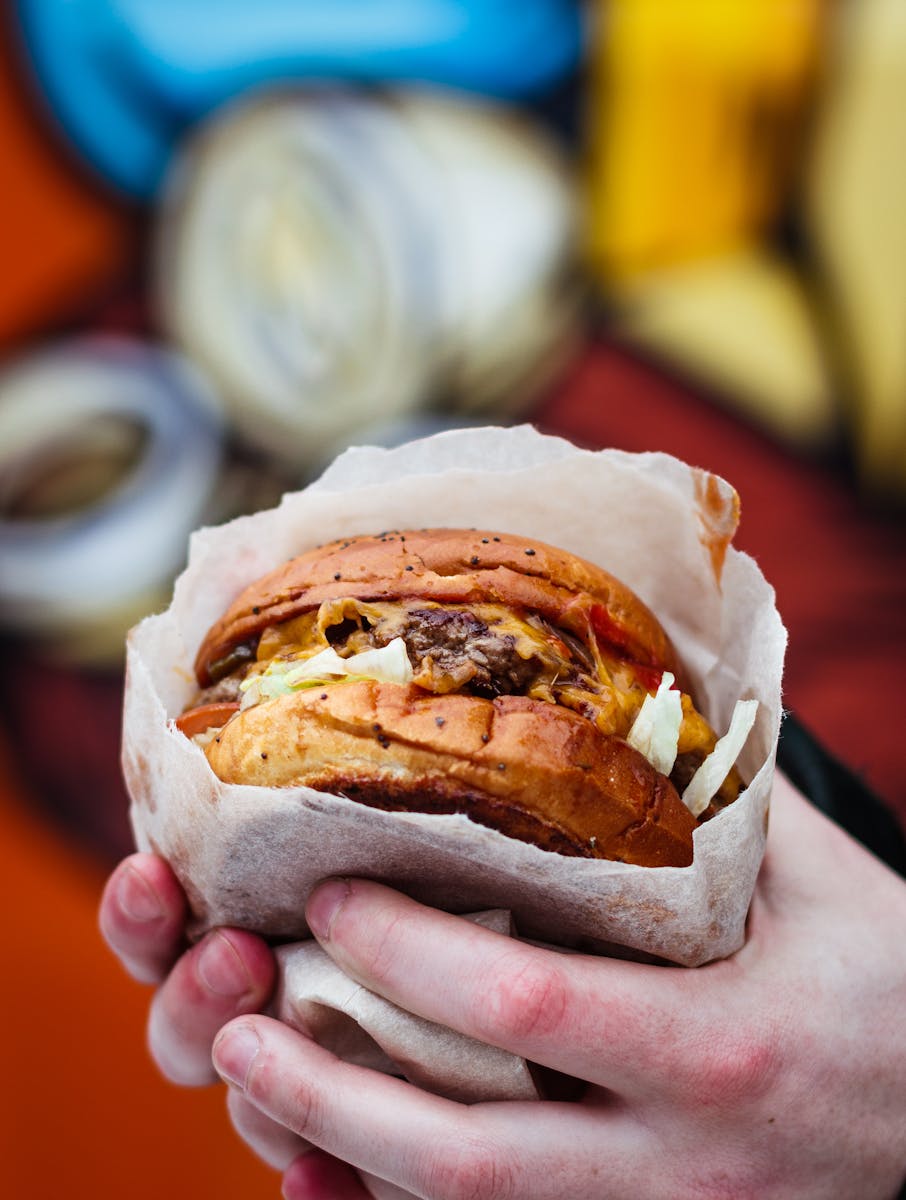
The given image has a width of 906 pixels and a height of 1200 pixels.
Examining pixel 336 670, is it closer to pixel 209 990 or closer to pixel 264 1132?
pixel 209 990

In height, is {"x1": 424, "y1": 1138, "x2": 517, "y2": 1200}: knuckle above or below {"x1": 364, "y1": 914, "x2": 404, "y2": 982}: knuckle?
below

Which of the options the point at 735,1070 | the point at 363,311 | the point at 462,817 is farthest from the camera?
the point at 363,311

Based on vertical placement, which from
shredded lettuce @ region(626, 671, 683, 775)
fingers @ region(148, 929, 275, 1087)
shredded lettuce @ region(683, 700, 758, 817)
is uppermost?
shredded lettuce @ region(626, 671, 683, 775)

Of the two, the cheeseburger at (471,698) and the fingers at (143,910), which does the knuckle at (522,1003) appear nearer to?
the cheeseburger at (471,698)

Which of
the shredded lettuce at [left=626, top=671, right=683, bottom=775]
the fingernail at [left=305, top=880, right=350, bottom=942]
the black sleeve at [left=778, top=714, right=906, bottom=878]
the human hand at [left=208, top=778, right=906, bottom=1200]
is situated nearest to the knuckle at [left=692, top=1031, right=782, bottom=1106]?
the human hand at [left=208, top=778, right=906, bottom=1200]

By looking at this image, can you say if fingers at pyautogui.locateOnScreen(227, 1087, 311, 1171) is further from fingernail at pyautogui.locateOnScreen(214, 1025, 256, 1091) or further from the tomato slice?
the tomato slice

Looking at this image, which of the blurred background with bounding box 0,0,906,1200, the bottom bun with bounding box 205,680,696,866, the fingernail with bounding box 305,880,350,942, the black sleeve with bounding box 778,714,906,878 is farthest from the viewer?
the blurred background with bounding box 0,0,906,1200

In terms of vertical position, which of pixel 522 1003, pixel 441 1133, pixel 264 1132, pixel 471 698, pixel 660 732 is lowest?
pixel 264 1132

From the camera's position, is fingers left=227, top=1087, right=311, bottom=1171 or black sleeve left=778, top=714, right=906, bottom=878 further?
black sleeve left=778, top=714, right=906, bottom=878

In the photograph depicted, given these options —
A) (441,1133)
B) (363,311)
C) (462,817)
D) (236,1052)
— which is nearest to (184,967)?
(236,1052)
